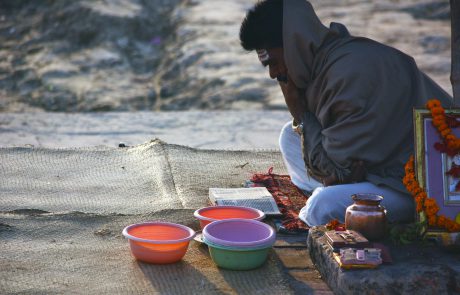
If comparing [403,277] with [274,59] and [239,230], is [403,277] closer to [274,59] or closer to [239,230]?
[239,230]

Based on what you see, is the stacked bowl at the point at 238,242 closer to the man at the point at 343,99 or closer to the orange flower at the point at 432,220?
the man at the point at 343,99

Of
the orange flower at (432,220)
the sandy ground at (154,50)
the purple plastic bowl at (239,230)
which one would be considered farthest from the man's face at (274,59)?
the sandy ground at (154,50)

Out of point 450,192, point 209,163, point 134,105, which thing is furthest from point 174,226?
point 134,105

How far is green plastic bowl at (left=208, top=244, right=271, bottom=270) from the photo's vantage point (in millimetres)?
3465

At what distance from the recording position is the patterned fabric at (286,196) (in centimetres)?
412

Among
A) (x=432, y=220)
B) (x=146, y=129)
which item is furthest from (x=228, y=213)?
(x=146, y=129)

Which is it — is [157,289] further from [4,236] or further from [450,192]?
[450,192]

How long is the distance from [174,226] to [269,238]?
0.49 meters

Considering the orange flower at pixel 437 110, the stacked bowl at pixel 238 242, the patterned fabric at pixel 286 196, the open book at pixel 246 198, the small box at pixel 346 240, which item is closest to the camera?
the small box at pixel 346 240

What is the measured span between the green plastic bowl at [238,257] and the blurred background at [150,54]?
3.24 m

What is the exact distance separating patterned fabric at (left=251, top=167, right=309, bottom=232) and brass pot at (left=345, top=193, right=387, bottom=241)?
1.92 feet

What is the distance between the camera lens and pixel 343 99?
3854 millimetres

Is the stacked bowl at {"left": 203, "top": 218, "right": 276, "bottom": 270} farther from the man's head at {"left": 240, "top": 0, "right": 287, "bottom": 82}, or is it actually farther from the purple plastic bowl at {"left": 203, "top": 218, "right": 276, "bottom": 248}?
the man's head at {"left": 240, "top": 0, "right": 287, "bottom": 82}

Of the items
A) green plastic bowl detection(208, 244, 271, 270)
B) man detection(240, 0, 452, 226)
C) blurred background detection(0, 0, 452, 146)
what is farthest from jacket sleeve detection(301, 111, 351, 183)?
blurred background detection(0, 0, 452, 146)
